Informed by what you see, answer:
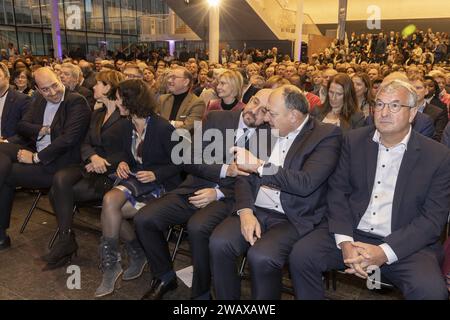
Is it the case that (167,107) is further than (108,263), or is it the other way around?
(167,107)

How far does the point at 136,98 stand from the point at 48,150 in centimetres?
101

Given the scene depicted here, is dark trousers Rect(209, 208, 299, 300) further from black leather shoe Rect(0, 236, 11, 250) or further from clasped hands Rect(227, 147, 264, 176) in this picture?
black leather shoe Rect(0, 236, 11, 250)

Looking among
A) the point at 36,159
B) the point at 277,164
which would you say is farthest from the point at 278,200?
the point at 36,159

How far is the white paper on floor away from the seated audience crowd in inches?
6.7

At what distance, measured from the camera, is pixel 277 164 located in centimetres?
264

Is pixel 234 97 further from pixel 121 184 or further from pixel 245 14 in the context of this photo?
pixel 245 14

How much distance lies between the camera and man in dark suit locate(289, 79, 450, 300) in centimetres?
212

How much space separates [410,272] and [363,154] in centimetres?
70

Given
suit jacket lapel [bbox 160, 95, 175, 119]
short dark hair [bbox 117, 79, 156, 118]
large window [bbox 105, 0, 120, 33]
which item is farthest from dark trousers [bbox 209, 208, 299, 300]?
large window [bbox 105, 0, 120, 33]

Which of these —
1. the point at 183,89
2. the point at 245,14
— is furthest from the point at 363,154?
the point at 245,14

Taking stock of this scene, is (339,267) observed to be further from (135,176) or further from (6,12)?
(6,12)

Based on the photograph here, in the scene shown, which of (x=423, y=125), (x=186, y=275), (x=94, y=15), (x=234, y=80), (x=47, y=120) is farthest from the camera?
(x=94, y=15)

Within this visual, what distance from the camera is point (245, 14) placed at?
1722cm
